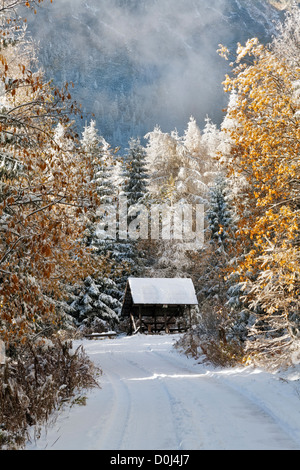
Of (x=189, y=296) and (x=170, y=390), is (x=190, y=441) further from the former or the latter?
(x=189, y=296)

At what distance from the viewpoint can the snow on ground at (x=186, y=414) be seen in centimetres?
541

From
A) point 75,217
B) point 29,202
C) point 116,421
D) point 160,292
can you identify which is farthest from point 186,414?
point 160,292

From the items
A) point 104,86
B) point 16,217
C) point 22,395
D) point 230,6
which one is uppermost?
point 230,6

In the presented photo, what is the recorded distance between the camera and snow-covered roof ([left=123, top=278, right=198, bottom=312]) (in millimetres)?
27777

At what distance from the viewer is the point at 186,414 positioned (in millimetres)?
6742

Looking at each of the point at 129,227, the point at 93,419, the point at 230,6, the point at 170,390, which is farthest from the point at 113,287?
the point at 230,6

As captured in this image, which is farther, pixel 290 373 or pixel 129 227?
pixel 129 227

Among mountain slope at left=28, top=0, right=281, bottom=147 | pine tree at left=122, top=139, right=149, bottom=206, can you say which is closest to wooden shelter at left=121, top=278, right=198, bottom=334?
pine tree at left=122, top=139, right=149, bottom=206

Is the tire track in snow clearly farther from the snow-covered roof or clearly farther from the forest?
the snow-covered roof

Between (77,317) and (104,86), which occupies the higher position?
(104,86)

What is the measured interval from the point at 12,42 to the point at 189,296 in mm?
23495

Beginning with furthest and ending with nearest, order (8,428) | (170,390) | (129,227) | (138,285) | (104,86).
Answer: (104,86), (129,227), (138,285), (170,390), (8,428)

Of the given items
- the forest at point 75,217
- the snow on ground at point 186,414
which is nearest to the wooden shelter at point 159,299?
the forest at point 75,217

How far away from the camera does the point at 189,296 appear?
2927 centimetres
